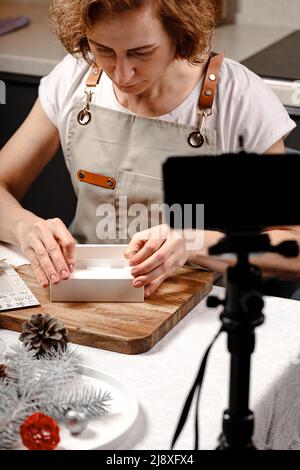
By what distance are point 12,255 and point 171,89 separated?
0.51 metres

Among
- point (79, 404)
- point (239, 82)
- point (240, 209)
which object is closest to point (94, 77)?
point (239, 82)

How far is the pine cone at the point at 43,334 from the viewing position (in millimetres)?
1237

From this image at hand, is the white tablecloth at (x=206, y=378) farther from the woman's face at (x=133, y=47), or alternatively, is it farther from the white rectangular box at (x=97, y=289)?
the woman's face at (x=133, y=47)

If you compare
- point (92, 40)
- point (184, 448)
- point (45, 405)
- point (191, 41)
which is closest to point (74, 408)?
point (45, 405)

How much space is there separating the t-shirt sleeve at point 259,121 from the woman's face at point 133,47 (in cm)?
23

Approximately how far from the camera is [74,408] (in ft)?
3.62

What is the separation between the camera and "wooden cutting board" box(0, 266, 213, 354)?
1.33 metres

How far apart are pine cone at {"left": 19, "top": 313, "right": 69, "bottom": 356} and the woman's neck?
744 millimetres

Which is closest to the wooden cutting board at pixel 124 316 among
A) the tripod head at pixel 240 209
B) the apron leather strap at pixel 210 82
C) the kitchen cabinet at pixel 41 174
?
the apron leather strap at pixel 210 82

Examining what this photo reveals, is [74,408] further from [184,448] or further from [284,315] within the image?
[284,315]

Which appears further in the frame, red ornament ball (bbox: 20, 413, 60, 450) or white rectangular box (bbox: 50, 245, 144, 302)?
white rectangular box (bbox: 50, 245, 144, 302)

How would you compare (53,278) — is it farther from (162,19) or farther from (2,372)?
(162,19)

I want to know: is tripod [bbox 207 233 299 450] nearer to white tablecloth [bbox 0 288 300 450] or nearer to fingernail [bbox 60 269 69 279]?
white tablecloth [bbox 0 288 300 450]

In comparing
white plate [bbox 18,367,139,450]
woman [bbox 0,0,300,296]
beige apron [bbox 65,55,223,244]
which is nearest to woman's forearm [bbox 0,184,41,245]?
Answer: woman [bbox 0,0,300,296]
